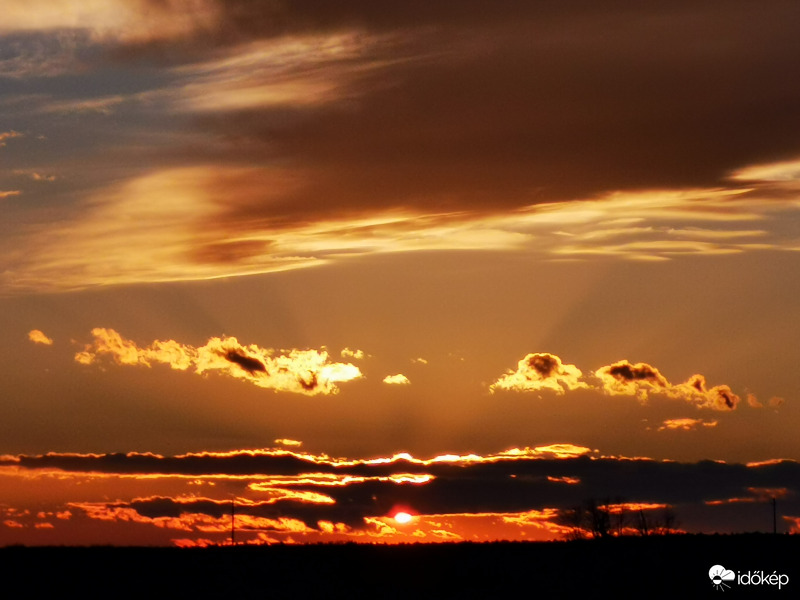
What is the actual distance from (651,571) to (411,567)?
13332 mm

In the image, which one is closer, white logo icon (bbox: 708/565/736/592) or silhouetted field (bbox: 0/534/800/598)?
silhouetted field (bbox: 0/534/800/598)

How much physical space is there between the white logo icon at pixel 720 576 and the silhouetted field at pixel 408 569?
1.35ft

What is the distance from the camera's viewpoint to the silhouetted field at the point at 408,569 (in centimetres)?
6988

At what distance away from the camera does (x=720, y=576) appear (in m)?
72.1

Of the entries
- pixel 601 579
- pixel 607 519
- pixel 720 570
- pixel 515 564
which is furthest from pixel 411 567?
pixel 607 519

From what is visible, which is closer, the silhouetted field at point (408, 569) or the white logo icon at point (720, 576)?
the silhouetted field at point (408, 569)

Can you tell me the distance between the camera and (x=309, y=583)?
234ft

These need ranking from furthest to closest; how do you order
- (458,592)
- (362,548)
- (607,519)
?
(607,519), (362,548), (458,592)

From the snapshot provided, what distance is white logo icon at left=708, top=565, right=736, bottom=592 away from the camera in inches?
2798

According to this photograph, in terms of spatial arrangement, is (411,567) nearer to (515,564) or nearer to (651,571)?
(515,564)

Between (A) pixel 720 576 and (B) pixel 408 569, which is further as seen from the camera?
(B) pixel 408 569

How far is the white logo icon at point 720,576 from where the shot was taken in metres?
71.1

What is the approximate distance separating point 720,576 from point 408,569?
17.0 m

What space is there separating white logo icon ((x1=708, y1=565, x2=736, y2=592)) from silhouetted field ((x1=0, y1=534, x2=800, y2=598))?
1.35 ft
